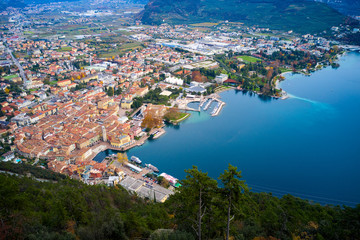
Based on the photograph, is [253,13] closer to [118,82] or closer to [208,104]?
[118,82]

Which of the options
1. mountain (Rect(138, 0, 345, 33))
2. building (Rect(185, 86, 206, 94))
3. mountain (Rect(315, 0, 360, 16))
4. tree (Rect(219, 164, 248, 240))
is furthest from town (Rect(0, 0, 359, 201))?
mountain (Rect(315, 0, 360, 16))

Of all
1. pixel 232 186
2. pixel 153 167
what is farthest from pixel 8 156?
pixel 232 186

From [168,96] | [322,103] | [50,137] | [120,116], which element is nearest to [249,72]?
[322,103]

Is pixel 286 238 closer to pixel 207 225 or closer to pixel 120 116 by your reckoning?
pixel 207 225

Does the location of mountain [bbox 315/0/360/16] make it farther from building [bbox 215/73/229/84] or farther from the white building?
the white building

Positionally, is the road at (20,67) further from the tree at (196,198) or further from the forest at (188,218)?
the tree at (196,198)
